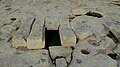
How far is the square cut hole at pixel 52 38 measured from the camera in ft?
7.02

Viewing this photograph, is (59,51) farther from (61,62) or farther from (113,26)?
(113,26)

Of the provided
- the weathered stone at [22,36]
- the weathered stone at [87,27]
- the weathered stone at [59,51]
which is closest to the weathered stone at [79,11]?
the weathered stone at [87,27]

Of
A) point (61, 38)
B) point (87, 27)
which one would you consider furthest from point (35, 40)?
point (87, 27)

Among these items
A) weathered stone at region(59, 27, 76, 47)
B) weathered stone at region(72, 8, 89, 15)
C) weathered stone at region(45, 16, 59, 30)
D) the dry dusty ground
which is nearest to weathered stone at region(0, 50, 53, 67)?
the dry dusty ground

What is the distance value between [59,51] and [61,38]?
0.57ft

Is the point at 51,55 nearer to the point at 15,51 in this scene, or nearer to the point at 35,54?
the point at 35,54

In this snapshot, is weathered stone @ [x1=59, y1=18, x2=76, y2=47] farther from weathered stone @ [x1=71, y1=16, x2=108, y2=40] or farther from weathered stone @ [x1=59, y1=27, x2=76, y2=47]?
weathered stone @ [x1=71, y1=16, x2=108, y2=40]

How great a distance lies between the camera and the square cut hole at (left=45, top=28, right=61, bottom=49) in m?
2.14

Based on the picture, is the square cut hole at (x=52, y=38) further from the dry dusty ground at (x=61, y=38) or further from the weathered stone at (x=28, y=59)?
the weathered stone at (x=28, y=59)

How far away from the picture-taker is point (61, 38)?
2049 millimetres

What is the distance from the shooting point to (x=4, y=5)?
11.0 feet

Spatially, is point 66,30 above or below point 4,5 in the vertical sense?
above

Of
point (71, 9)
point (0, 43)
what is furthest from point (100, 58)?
point (71, 9)

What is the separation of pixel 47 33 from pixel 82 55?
0.64 metres
